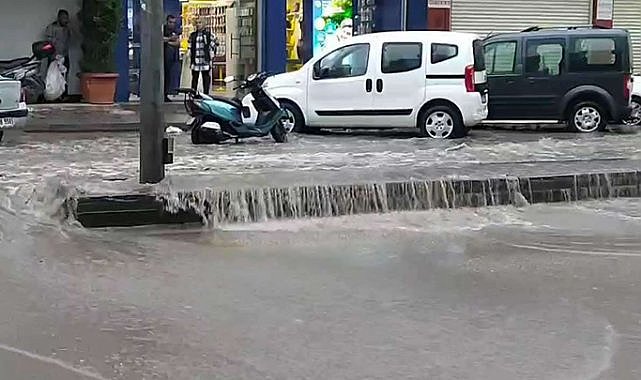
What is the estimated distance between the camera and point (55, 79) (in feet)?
63.1

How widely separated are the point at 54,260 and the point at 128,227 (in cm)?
129

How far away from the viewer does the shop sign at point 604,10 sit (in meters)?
23.8

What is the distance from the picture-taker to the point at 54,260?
7.68 metres

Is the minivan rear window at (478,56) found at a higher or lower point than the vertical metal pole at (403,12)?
lower

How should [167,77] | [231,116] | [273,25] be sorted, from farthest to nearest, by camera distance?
[273,25], [167,77], [231,116]

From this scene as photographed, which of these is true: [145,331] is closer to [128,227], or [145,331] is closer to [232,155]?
[128,227]

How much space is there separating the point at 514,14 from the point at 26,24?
10944 millimetres

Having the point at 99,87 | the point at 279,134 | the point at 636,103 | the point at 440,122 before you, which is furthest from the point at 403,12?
the point at 279,134

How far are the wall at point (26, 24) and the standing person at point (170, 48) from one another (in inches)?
68.0

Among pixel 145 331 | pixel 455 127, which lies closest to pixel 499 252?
pixel 145 331

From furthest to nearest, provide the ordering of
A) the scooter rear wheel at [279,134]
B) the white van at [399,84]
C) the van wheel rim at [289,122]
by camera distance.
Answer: the van wheel rim at [289,122]
the white van at [399,84]
the scooter rear wheel at [279,134]

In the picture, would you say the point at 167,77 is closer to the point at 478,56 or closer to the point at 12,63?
the point at 12,63

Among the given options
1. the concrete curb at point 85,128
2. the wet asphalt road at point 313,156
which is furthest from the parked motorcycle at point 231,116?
the concrete curb at point 85,128

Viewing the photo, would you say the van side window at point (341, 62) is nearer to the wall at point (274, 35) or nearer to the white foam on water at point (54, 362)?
the wall at point (274, 35)
